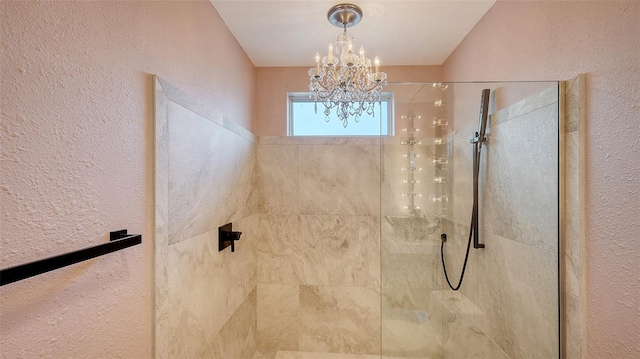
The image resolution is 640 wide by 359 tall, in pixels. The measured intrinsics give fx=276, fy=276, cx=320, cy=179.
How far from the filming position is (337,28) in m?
1.72

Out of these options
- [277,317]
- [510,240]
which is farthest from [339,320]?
[510,240]

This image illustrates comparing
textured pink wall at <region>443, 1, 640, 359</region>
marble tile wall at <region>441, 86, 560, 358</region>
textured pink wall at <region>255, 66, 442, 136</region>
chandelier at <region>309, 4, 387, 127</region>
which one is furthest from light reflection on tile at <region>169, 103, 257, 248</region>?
textured pink wall at <region>443, 1, 640, 359</region>

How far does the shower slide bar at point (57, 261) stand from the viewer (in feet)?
1.55

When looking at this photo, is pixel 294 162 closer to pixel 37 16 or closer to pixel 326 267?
pixel 326 267

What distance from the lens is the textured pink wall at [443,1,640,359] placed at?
2.68 feet

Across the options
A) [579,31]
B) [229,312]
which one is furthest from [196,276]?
[579,31]

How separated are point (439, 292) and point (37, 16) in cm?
215

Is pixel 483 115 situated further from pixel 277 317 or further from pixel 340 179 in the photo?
pixel 277 317

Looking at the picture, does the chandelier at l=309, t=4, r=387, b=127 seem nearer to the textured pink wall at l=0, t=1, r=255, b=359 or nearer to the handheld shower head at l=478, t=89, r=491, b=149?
the handheld shower head at l=478, t=89, r=491, b=149

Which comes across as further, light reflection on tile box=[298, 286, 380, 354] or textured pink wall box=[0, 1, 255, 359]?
light reflection on tile box=[298, 286, 380, 354]

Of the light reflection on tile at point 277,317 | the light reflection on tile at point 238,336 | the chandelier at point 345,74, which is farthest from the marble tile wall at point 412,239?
the light reflection on tile at point 238,336

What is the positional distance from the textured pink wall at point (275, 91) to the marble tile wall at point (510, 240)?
1.06 meters

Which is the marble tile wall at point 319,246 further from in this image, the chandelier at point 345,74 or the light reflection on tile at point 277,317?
the chandelier at point 345,74

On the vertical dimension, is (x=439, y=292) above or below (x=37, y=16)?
below
